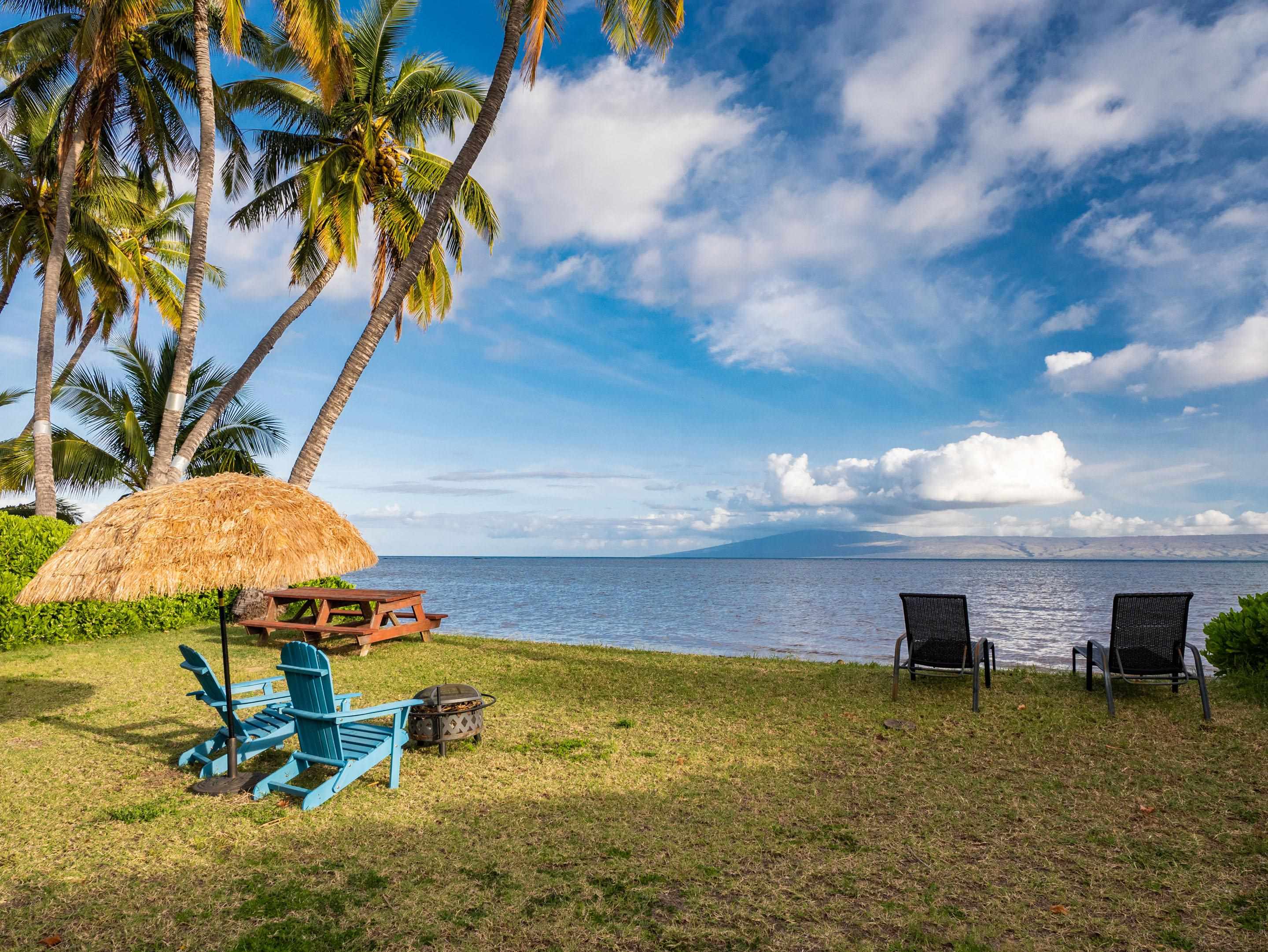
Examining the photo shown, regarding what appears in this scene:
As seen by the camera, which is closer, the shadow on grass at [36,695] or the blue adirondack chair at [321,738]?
the blue adirondack chair at [321,738]

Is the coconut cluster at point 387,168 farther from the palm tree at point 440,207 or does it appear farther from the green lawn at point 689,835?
the green lawn at point 689,835

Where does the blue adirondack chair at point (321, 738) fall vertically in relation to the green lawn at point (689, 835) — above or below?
above

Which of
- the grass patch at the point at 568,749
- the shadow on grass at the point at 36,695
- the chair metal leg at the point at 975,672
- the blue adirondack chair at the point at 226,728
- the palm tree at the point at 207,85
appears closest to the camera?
the blue adirondack chair at the point at 226,728

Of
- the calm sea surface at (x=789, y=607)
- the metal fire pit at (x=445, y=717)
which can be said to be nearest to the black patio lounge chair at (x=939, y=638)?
the metal fire pit at (x=445, y=717)

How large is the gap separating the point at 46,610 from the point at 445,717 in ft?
31.7

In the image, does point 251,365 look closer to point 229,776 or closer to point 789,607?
point 229,776

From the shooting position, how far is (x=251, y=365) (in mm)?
13969

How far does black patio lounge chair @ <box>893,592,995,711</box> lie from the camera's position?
6.89 m

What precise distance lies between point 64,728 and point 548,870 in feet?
18.1

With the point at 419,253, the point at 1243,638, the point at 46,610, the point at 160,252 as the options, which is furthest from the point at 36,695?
the point at 160,252

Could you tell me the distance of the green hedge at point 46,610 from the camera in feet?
35.4

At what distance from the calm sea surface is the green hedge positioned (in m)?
8.14

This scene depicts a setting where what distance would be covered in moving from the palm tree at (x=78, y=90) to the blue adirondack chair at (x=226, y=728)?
36.0 feet

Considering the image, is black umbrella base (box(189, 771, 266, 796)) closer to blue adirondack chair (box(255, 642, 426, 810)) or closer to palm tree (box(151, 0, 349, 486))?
blue adirondack chair (box(255, 642, 426, 810))
